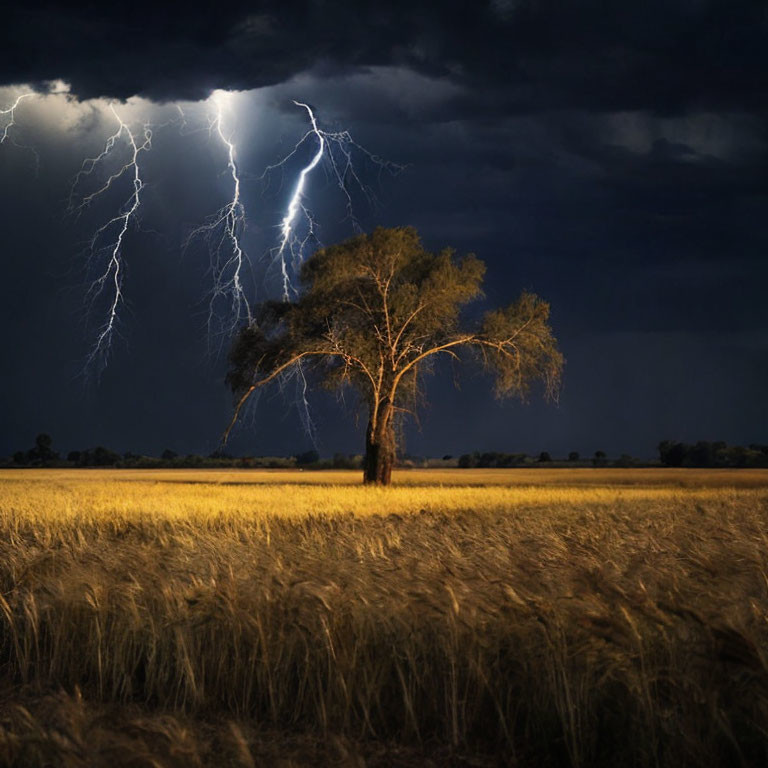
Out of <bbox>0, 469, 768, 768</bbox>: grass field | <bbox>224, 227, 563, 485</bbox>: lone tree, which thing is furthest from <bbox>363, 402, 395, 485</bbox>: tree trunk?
<bbox>0, 469, 768, 768</bbox>: grass field

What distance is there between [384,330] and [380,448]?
403 centimetres

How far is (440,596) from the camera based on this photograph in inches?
198

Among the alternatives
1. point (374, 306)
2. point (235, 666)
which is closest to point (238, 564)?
point (235, 666)

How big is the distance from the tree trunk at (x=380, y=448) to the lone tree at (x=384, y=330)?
0.04m

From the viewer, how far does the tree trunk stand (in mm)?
30109

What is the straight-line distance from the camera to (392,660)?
16.5 ft

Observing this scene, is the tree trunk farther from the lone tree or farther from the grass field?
the grass field

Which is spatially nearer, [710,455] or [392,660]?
[392,660]

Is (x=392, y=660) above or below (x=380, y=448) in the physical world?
below

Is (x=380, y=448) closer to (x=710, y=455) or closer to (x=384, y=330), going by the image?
(x=384, y=330)

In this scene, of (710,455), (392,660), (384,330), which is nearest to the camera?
(392,660)

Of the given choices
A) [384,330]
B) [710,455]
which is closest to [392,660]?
[384,330]

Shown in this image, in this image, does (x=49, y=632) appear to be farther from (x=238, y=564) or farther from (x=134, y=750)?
(x=134, y=750)

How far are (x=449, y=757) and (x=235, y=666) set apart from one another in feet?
5.06
